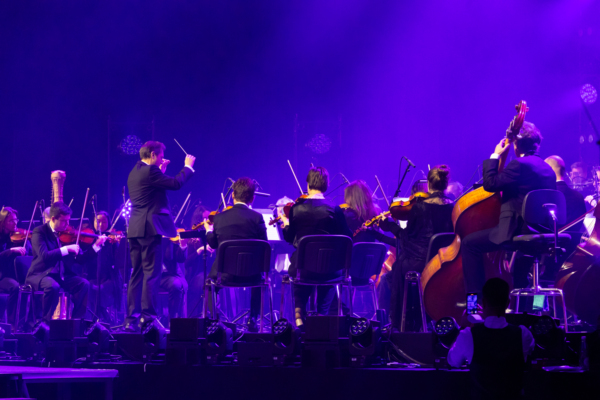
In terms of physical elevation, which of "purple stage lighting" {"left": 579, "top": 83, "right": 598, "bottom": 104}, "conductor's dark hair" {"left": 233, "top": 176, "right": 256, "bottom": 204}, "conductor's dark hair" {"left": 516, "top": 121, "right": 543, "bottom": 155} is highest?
"purple stage lighting" {"left": 579, "top": 83, "right": 598, "bottom": 104}

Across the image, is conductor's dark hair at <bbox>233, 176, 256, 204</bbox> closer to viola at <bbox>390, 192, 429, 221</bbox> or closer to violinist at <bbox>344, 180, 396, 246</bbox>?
violinist at <bbox>344, 180, 396, 246</bbox>

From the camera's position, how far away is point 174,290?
7156 millimetres

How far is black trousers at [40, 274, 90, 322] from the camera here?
6520 mm

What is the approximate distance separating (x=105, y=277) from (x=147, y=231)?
2.43 metres

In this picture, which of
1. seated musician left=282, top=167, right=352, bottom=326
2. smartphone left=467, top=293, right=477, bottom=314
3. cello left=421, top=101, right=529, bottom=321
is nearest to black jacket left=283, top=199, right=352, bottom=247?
seated musician left=282, top=167, right=352, bottom=326

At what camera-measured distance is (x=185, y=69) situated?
10.4 metres

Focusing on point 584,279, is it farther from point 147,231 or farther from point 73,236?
point 73,236

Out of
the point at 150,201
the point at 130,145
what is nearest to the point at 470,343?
the point at 150,201

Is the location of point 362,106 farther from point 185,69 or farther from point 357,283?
point 357,283

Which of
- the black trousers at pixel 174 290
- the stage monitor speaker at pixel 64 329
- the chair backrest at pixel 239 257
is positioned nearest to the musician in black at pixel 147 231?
the stage monitor speaker at pixel 64 329

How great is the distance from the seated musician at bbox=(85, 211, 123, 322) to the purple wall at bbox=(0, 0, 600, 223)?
7.99ft

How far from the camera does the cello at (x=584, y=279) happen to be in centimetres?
458

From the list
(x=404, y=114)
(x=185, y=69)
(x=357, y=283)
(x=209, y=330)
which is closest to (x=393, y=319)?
(x=357, y=283)

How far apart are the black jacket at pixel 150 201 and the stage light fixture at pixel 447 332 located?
8.96 ft
